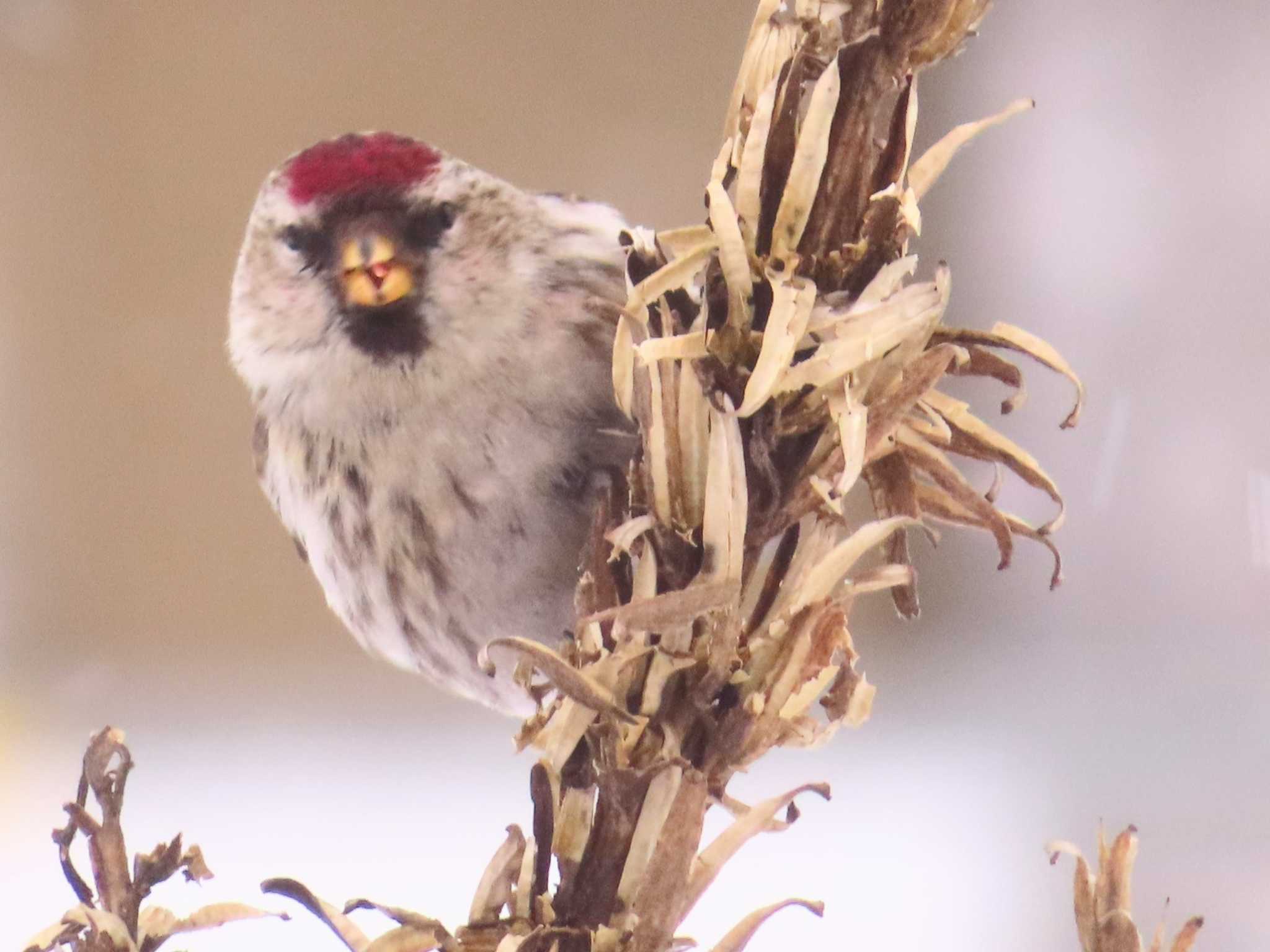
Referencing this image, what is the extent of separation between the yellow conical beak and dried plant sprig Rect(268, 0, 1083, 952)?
0.59 feet

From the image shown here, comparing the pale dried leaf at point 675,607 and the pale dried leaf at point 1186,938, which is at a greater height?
the pale dried leaf at point 675,607

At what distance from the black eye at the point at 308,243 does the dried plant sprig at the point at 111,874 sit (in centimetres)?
22

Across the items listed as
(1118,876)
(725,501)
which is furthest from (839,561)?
(1118,876)

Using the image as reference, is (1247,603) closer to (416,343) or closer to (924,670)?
(924,670)

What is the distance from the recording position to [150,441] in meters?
0.73

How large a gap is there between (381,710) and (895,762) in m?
0.38

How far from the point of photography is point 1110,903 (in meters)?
0.32

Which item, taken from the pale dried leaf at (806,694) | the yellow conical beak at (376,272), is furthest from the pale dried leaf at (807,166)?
the yellow conical beak at (376,272)

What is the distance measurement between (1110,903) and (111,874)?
10.9 inches

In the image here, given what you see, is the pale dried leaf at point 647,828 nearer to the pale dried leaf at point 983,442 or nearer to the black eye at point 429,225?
the pale dried leaf at point 983,442

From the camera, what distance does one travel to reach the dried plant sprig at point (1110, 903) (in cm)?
31

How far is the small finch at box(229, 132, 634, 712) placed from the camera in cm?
46

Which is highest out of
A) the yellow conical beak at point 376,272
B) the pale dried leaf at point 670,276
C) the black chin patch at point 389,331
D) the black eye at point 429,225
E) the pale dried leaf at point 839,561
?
the black eye at point 429,225

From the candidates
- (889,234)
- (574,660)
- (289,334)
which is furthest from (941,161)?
(289,334)
